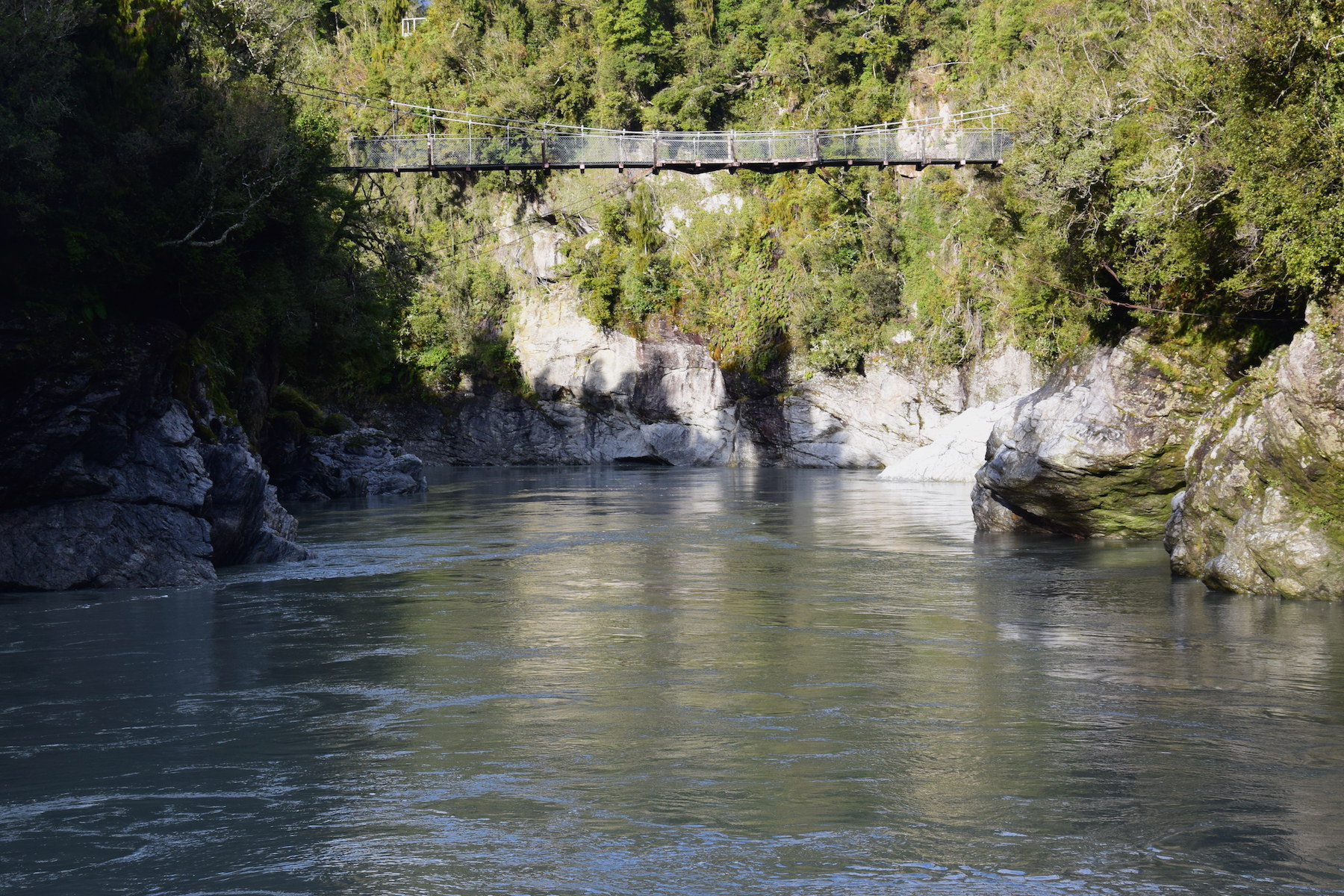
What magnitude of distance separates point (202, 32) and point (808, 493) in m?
16.5

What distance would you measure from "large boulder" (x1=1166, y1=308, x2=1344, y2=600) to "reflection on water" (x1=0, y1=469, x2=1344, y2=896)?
0.40 m

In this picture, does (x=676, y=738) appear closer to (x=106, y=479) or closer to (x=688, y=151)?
(x=106, y=479)

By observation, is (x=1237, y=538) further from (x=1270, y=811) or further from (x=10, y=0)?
(x=10, y=0)

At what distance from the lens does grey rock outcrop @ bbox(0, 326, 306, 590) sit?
12.7 m

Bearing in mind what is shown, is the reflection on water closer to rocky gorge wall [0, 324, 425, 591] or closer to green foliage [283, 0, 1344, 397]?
rocky gorge wall [0, 324, 425, 591]

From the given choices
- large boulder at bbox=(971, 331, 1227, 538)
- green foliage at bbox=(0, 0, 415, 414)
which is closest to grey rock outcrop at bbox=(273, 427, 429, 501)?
green foliage at bbox=(0, 0, 415, 414)

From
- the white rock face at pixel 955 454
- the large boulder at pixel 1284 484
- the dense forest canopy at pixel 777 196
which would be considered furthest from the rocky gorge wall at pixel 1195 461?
the white rock face at pixel 955 454

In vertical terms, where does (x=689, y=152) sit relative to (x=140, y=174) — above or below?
above

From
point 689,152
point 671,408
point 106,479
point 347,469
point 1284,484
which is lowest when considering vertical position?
point 347,469

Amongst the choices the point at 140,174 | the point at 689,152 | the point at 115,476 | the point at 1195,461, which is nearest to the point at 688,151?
the point at 689,152

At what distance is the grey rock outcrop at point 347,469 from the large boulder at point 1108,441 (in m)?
16.6

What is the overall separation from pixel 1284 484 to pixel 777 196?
3598 cm

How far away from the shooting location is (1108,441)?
50.5 feet

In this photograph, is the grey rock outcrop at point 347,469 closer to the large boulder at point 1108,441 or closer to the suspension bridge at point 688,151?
the suspension bridge at point 688,151
